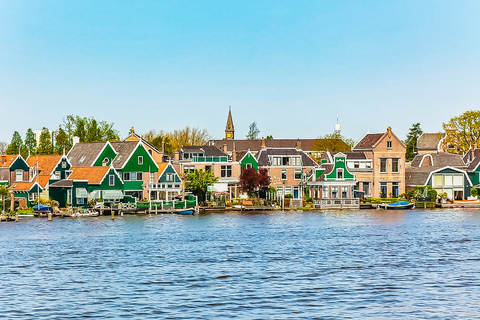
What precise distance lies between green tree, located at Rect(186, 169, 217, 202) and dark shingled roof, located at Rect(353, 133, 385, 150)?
25.5 metres

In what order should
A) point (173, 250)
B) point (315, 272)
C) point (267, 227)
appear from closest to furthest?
point (315, 272) → point (173, 250) → point (267, 227)

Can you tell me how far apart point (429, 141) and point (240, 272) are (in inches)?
4662

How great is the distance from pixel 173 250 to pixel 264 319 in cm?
2438

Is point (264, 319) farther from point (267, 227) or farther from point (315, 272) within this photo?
point (267, 227)

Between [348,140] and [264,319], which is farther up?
[348,140]

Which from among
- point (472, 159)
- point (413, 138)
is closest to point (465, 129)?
point (472, 159)

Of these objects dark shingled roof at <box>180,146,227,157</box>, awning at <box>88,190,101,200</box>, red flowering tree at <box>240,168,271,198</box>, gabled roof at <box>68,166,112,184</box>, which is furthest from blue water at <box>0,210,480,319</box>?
dark shingled roof at <box>180,146,227,157</box>

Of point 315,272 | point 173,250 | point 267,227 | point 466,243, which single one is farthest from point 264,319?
point 267,227

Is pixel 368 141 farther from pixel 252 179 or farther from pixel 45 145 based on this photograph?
pixel 45 145

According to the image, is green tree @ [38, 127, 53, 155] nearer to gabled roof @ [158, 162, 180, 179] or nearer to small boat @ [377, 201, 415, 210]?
gabled roof @ [158, 162, 180, 179]

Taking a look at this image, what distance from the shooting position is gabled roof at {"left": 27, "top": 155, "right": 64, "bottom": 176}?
96188 millimetres

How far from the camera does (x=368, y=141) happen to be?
11781cm

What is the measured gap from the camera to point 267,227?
241 ft

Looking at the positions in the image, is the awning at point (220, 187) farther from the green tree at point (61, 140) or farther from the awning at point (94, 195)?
the green tree at point (61, 140)
